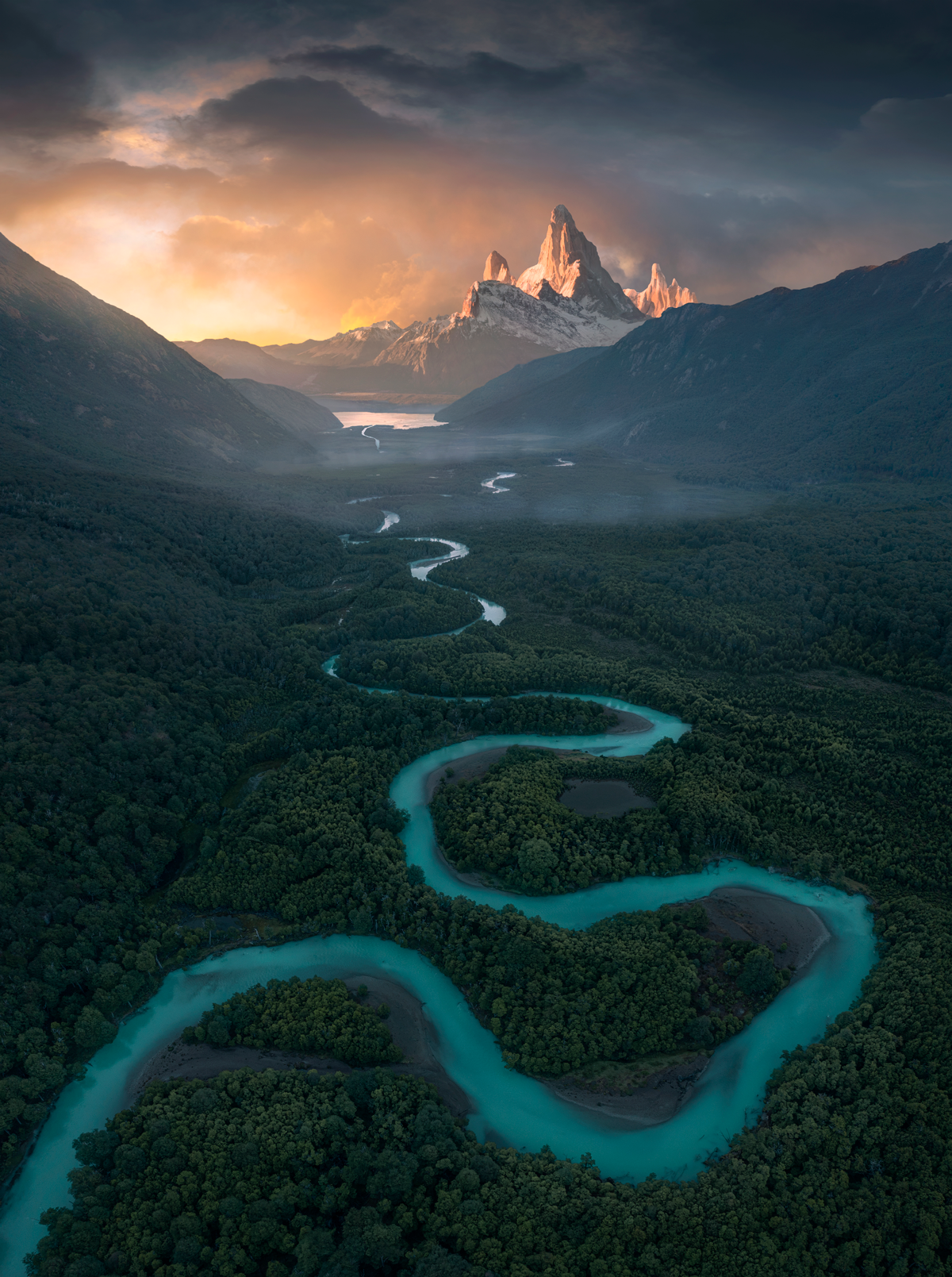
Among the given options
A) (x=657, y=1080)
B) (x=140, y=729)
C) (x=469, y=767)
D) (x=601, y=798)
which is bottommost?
(x=657, y=1080)

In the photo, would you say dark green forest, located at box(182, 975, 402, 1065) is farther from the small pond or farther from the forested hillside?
the small pond

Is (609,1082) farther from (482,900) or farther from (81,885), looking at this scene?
(81,885)

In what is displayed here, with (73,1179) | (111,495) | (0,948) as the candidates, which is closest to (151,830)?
(0,948)

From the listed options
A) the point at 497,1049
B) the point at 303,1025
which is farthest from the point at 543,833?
the point at 303,1025

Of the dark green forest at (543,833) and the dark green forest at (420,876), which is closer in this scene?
the dark green forest at (420,876)

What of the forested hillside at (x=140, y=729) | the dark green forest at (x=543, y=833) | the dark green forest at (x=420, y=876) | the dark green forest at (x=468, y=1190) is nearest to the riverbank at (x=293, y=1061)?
the dark green forest at (x=420, y=876)

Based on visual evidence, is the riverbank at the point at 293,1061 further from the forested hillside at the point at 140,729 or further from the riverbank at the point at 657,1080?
the riverbank at the point at 657,1080

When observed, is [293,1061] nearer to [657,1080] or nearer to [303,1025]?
[303,1025]
